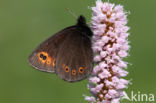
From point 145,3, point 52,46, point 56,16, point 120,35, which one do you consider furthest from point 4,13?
point 120,35

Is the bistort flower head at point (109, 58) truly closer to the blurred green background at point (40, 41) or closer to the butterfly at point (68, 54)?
the butterfly at point (68, 54)

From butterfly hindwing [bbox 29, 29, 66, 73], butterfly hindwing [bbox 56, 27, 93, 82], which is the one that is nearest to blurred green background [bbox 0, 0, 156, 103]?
butterfly hindwing [bbox 56, 27, 93, 82]

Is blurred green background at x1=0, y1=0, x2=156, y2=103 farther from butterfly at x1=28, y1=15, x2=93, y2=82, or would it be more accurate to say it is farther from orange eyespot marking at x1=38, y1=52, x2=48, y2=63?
orange eyespot marking at x1=38, y1=52, x2=48, y2=63

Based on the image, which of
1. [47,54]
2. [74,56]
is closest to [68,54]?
[74,56]

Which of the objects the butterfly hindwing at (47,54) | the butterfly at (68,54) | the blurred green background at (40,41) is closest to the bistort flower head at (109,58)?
the butterfly at (68,54)

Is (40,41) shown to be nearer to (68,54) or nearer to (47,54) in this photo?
(68,54)

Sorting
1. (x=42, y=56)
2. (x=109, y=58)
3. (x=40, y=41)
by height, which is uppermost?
(x=40, y=41)

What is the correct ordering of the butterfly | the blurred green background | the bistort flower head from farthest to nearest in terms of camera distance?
the blurred green background → the butterfly → the bistort flower head
